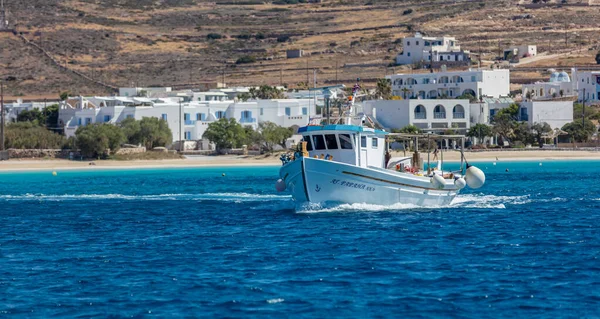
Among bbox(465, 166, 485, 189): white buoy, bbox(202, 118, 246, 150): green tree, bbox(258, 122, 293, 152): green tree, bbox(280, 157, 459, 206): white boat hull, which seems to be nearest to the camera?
bbox(280, 157, 459, 206): white boat hull

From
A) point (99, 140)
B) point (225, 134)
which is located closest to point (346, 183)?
point (99, 140)

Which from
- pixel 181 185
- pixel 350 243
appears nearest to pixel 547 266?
pixel 350 243

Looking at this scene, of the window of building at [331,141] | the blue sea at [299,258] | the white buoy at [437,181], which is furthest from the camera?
the white buoy at [437,181]

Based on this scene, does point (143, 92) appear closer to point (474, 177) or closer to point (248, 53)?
point (248, 53)

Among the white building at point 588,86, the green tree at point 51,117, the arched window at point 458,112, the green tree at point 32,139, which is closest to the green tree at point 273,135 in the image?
the arched window at point 458,112

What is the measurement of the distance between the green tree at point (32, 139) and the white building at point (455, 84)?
1633 inches

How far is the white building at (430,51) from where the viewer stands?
15788 cm

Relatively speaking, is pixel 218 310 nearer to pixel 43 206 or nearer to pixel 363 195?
pixel 363 195

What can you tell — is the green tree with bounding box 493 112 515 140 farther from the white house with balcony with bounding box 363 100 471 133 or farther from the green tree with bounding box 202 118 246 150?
the green tree with bounding box 202 118 246 150

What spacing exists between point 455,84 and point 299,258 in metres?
98.1

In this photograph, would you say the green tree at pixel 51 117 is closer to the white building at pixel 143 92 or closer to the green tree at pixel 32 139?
the green tree at pixel 32 139

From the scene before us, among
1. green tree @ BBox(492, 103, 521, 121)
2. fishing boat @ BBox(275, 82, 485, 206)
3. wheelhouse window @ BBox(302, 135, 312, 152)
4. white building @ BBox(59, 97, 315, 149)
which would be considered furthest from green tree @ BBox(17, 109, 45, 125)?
fishing boat @ BBox(275, 82, 485, 206)

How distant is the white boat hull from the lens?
45500mm

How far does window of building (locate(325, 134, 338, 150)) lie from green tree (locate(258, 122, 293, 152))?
64.1 metres
